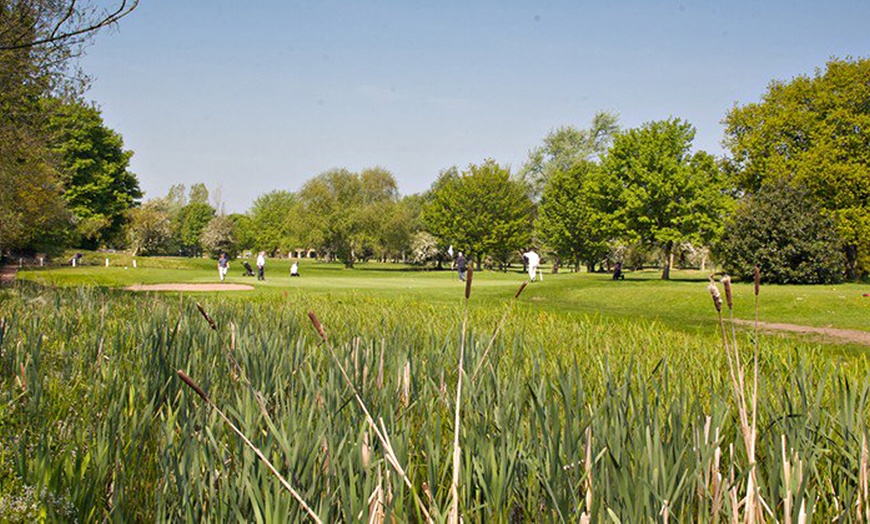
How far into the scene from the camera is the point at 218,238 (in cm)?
9562

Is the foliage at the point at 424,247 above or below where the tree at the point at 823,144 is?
below

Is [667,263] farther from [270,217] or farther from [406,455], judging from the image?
[270,217]

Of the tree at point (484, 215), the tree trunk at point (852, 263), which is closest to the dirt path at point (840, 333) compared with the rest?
the tree trunk at point (852, 263)

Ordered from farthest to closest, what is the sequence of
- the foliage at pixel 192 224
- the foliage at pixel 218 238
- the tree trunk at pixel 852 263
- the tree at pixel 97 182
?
the foliage at pixel 192 224 < the foliage at pixel 218 238 < the tree at pixel 97 182 < the tree trunk at pixel 852 263

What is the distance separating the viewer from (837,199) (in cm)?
4100

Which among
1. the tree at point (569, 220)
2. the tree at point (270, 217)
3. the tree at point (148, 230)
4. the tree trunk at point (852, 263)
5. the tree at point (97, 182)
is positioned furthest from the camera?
the tree at point (270, 217)

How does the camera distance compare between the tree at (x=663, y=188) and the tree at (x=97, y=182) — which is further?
the tree at (x=97, y=182)

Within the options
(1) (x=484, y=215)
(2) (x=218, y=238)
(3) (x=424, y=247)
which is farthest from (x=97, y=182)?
(1) (x=484, y=215)

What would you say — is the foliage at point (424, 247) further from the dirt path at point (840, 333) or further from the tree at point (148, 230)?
the dirt path at point (840, 333)

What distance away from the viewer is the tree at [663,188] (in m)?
41.6

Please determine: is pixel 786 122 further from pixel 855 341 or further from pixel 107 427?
pixel 107 427

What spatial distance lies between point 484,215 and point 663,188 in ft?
94.0

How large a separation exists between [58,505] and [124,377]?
2171 millimetres

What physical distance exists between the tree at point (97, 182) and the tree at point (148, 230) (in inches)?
84.9
